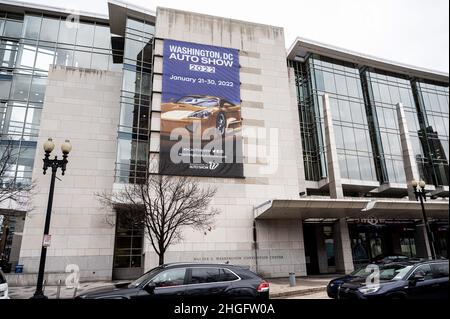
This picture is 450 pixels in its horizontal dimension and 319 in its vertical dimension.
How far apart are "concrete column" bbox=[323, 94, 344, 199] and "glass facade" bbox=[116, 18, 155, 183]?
19.8 metres

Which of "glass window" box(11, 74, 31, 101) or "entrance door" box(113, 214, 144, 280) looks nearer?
"entrance door" box(113, 214, 144, 280)

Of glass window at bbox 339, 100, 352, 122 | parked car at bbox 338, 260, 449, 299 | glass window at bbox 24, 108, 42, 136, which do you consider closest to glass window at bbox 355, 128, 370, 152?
glass window at bbox 339, 100, 352, 122

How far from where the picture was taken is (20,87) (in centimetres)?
2888

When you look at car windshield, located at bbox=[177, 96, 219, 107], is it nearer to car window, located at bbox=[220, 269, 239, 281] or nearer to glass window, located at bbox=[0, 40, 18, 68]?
glass window, located at bbox=[0, 40, 18, 68]

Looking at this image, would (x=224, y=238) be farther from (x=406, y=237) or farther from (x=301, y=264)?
(x=406, y=237)

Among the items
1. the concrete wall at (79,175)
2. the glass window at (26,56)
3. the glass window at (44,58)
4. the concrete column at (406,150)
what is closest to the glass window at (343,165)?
the concrete column at (406,150)

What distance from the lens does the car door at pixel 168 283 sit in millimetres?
7289

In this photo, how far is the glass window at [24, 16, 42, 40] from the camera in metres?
30.8

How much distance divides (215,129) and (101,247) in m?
12.7

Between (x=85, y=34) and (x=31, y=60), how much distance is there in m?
5.86

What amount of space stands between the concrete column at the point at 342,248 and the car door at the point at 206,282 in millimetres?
21051

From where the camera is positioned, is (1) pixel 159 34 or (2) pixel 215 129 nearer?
(2) pixel 215 129

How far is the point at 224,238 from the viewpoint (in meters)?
23.2
